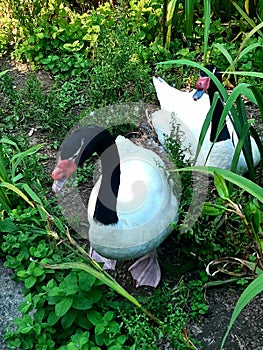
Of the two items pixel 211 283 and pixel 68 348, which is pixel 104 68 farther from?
pixel 68 348

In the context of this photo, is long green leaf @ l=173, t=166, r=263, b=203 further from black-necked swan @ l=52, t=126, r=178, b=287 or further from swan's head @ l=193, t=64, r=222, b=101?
swan's head @ l=193, t=64, r=222, b=101

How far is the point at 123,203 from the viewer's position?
2.24 meters

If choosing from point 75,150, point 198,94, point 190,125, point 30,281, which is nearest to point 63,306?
point 30,281

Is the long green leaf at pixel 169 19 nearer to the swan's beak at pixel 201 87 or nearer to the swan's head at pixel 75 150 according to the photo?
the swan's beak at pixel 201 87

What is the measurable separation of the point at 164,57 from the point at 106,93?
59cm

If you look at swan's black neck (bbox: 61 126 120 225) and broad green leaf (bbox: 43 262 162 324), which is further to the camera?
swan's black neck (bbox: 61 126 120 225)

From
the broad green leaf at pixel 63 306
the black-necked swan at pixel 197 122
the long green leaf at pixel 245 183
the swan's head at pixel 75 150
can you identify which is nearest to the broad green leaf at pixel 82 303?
the broad green leaf at pixel 63 306

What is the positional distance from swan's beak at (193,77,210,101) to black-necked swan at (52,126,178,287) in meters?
0.52

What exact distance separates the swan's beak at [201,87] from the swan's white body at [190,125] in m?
0.06

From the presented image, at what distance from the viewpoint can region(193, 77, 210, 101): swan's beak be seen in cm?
270

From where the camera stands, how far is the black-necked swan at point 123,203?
2.17m

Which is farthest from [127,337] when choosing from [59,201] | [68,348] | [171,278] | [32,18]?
[32,18]

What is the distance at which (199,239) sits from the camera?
86.2 inches

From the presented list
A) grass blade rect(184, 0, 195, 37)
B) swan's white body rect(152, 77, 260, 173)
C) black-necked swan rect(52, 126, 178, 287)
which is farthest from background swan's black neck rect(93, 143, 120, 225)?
grass blade rect(184, 0, 195, 37)
